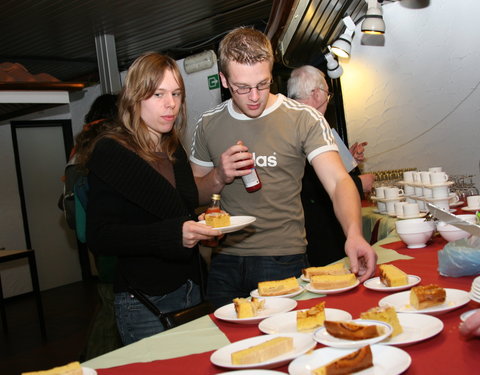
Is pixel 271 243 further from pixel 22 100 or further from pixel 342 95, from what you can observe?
pixel 342 95

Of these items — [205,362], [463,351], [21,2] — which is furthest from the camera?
[21,2]

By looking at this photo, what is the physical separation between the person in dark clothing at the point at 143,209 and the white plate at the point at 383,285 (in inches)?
21.7

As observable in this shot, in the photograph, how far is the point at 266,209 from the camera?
2.32 m

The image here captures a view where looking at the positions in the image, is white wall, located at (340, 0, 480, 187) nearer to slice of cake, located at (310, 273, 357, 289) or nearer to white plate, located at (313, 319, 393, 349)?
slice of cake, located at (310, 273, 357, 289)

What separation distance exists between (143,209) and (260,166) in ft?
1.92

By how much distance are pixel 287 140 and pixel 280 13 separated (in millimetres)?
1440

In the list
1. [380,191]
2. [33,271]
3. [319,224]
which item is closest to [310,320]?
[319,224]

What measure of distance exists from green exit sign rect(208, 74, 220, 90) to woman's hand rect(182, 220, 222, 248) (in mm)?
4797

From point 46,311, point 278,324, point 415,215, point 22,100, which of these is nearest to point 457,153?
point 415,215

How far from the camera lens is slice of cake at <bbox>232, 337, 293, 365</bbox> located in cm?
109

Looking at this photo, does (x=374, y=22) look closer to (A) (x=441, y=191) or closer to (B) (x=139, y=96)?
(A) (x=441, y=191)

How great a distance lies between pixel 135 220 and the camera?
6.37 ft

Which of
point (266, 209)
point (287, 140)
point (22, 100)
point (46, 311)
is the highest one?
point (22, 100)

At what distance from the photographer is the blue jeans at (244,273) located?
89.8 inches
